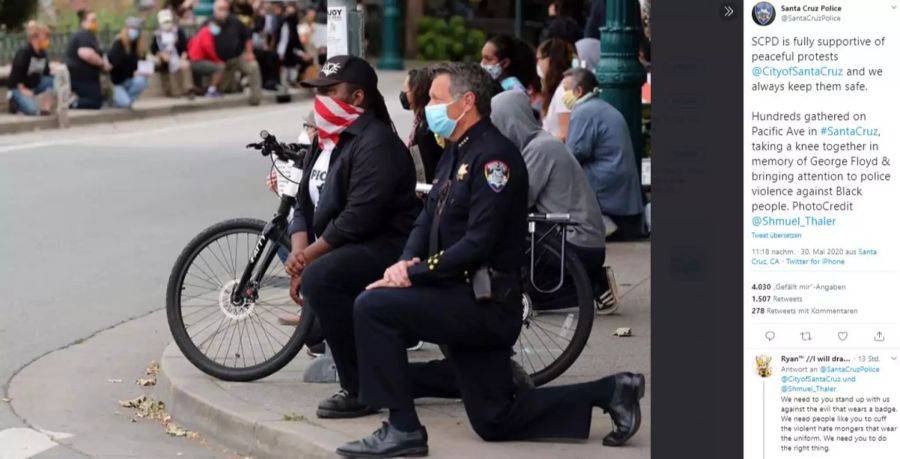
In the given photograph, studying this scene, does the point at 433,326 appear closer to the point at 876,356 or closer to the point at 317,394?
the point at 317,394

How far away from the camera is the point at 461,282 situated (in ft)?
21.0

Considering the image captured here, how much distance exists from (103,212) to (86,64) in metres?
10.7

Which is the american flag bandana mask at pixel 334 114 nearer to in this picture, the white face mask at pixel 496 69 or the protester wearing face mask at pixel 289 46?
the white face mask at pixel 496 69

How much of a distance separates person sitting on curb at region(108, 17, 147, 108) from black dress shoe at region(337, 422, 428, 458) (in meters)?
20.5

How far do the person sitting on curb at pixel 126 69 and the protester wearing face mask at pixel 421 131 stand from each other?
17583 mm

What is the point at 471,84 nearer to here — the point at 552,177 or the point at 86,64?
the point at 552,177

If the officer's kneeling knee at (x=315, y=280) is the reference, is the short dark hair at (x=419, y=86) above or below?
above

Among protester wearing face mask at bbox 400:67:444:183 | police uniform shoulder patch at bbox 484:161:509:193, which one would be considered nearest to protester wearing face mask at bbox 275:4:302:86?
protester wearing face mask at bbox 400:67:444:183

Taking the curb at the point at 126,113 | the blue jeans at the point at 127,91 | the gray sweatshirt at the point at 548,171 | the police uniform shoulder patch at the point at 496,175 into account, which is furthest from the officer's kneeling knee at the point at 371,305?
the blue jeans at the point at 127,91

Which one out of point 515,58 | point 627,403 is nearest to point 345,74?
point 627,403

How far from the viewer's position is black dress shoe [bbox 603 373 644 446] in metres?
6.60

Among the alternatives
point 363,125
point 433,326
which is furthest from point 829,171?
point 363,125

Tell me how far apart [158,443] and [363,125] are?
1742 millimetres

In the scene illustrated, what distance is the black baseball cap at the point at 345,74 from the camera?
7.06 meters
